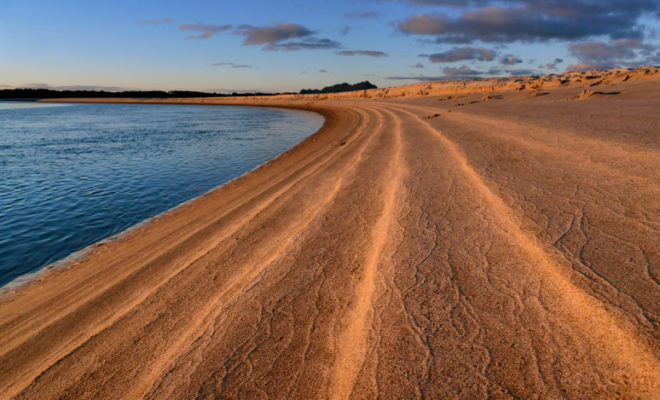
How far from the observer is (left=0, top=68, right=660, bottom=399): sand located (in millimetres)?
2348

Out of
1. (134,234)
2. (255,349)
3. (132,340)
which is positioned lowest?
(134,234)

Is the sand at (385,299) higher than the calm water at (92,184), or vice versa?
the sand at (385,299)

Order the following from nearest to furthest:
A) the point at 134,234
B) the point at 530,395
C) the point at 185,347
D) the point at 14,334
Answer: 1. the point at 530,395
2. the point at 185,347
3. the point at 14,334
4. the point at 134,234

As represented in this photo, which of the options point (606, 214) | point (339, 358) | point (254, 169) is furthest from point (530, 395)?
point (254, 169)

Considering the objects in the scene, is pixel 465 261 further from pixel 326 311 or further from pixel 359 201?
pixel 359 201

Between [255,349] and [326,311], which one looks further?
Result: [326,311]

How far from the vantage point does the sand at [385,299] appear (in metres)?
2.35

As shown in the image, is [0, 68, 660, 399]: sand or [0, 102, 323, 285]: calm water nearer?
[0, 68, 660, 399]: sand

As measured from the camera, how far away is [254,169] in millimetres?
13797

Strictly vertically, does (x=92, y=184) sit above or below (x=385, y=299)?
below

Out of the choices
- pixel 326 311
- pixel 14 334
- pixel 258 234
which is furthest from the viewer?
pixel 258 234

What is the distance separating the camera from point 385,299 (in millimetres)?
3182

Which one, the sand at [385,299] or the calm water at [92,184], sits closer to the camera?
the sand at [385,299]

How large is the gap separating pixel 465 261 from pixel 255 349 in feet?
7.93
